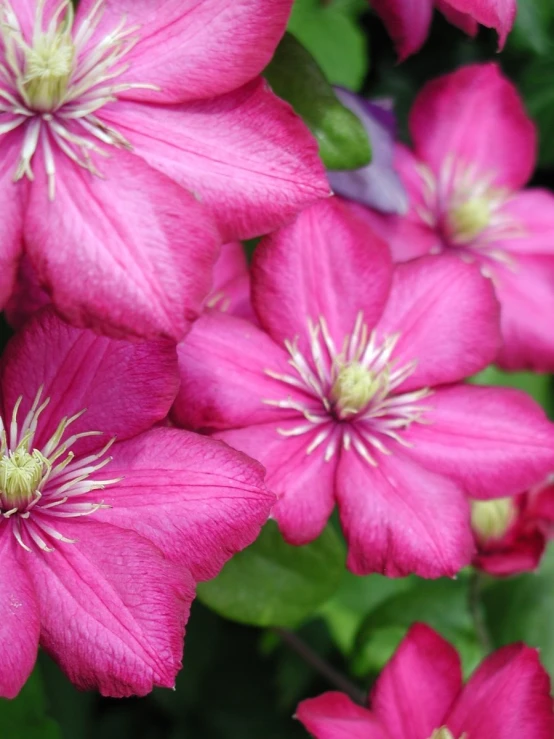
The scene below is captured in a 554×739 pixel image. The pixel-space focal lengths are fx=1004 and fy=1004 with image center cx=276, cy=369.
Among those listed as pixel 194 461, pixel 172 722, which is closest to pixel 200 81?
pixel 194 461

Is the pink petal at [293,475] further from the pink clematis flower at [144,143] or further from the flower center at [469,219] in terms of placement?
the flower center at [469,219]

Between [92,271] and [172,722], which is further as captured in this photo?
[172,722]

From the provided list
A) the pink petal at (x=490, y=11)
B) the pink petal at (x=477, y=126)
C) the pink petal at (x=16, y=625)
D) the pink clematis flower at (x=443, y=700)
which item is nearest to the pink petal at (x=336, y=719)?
the pink clematis flower at (x=443, y=700)

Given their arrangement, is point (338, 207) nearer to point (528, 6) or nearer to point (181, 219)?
point (181, 219)

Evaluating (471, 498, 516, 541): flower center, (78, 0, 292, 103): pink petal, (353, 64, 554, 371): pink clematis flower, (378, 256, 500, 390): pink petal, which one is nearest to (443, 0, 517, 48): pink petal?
(78, 0, 292, 103): pink petal

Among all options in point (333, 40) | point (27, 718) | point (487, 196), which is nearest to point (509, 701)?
point (27, 718)
